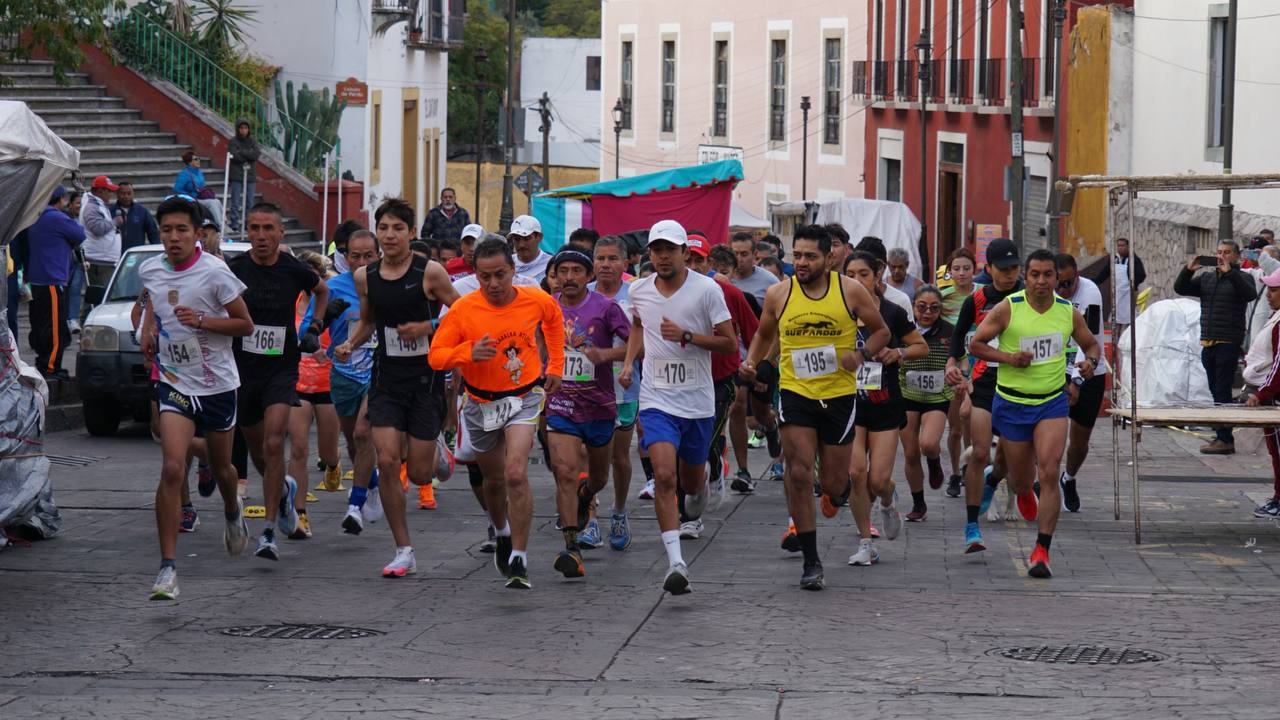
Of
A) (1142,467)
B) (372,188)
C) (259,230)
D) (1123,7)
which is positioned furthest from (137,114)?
(259,230)

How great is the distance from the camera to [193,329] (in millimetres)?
10242

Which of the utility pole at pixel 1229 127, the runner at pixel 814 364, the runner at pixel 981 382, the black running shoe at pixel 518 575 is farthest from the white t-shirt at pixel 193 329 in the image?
the utility pole at pixel 1229 127

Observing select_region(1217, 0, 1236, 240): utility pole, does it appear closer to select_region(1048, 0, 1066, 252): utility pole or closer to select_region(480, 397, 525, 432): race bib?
select_region(1048, 0, 1066, 252): utility pole

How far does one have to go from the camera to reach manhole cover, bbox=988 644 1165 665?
27.6 feet

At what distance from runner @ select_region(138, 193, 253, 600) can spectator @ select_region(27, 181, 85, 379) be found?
29.2ft

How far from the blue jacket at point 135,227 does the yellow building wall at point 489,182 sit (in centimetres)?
4671

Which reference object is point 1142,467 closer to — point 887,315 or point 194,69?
point 887,315

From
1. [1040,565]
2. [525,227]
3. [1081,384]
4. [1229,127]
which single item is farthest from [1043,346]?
[1229,127]

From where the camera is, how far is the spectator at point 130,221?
24.1 m

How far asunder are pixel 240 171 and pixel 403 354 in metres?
21.9

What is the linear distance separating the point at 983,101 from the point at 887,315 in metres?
32.5

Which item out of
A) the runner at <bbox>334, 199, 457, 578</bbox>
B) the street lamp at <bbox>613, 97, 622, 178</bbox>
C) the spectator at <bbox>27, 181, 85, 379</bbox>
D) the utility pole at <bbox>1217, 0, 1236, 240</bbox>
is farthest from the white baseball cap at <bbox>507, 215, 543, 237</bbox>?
the street lamp at <bbox>613, 97, 622, 178</bbox>

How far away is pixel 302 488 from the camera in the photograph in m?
12.1

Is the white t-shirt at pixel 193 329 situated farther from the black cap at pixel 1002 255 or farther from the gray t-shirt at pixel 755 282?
the gray t-shirt at pixel 755 282
